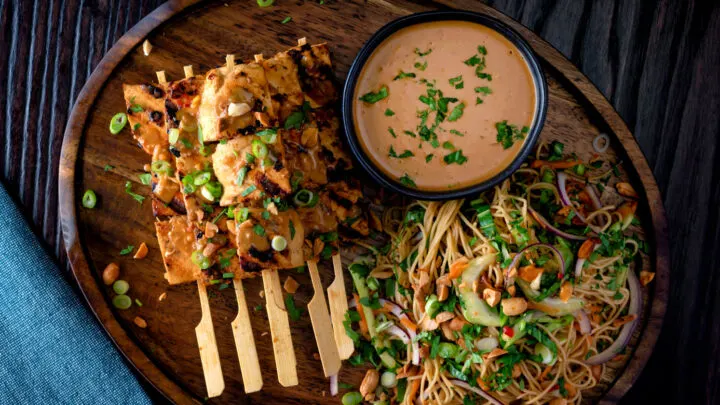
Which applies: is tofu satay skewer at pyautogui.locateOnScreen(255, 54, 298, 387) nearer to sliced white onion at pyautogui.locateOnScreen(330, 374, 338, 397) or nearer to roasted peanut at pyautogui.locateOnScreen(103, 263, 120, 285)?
sliced white onion at pyautogui.locateOnScreen(330, 374, 338, 397)

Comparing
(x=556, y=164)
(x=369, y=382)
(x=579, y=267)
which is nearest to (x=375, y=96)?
(x=556, y=164)

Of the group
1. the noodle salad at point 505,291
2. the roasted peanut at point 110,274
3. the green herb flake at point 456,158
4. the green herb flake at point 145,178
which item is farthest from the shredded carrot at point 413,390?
the green herb flake at point 145,178

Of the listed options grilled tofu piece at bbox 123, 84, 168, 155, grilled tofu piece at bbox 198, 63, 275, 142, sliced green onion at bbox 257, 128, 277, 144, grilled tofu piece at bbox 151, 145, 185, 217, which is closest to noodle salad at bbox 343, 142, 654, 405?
sliced green onion at bbox 257, 128, 277, 144

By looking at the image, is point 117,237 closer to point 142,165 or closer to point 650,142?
point 142,165

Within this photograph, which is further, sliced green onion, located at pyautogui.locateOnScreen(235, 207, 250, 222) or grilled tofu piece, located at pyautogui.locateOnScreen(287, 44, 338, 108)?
grilled tofu piece, located at pyautogui.locateOnScreen(287, 44, 338, 108)

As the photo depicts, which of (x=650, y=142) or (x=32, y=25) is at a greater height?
(x=650, y=142)

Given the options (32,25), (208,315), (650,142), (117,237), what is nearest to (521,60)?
(650,142)

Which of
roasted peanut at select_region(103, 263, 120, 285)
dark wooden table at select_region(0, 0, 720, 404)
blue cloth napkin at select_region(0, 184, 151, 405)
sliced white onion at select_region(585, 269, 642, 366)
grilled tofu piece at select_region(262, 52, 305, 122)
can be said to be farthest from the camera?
dark wooden table at select_region(0, 0, 720, 404)
